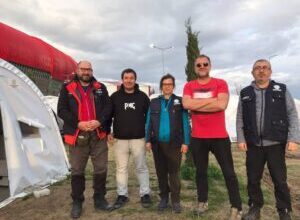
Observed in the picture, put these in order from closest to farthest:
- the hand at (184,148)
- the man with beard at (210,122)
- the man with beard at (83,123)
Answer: the man with beard at (210,122) → the hand at (184,148) → the man with beard at (83,123)

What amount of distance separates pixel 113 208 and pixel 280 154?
8.05 ft

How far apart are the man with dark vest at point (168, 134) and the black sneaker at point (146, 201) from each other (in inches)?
12.5

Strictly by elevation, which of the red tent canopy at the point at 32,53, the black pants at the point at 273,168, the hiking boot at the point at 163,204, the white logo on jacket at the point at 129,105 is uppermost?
the red tent canopy at the point at 32,53

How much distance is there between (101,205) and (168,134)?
4.80 ft

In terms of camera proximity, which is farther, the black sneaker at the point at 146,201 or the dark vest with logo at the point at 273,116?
the black sneaker at the point at 146,201

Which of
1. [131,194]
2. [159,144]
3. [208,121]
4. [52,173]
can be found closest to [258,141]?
[208,121]

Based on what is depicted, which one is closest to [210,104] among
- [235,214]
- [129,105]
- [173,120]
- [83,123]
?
[173,120]

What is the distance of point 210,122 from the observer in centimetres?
518

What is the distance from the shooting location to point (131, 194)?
682 cm

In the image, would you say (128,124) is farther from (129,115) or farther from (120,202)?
(120,202)

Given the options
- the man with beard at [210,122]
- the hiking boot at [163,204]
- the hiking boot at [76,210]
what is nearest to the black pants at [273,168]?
the man with beard at [210,122]

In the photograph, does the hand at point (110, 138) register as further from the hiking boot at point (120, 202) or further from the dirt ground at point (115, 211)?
the dirt ground at point (115, 211)

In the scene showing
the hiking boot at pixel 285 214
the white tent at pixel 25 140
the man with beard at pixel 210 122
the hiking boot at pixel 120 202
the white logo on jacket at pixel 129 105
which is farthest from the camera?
the white tent at pixel 25 140

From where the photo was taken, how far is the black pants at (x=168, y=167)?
5496mm
